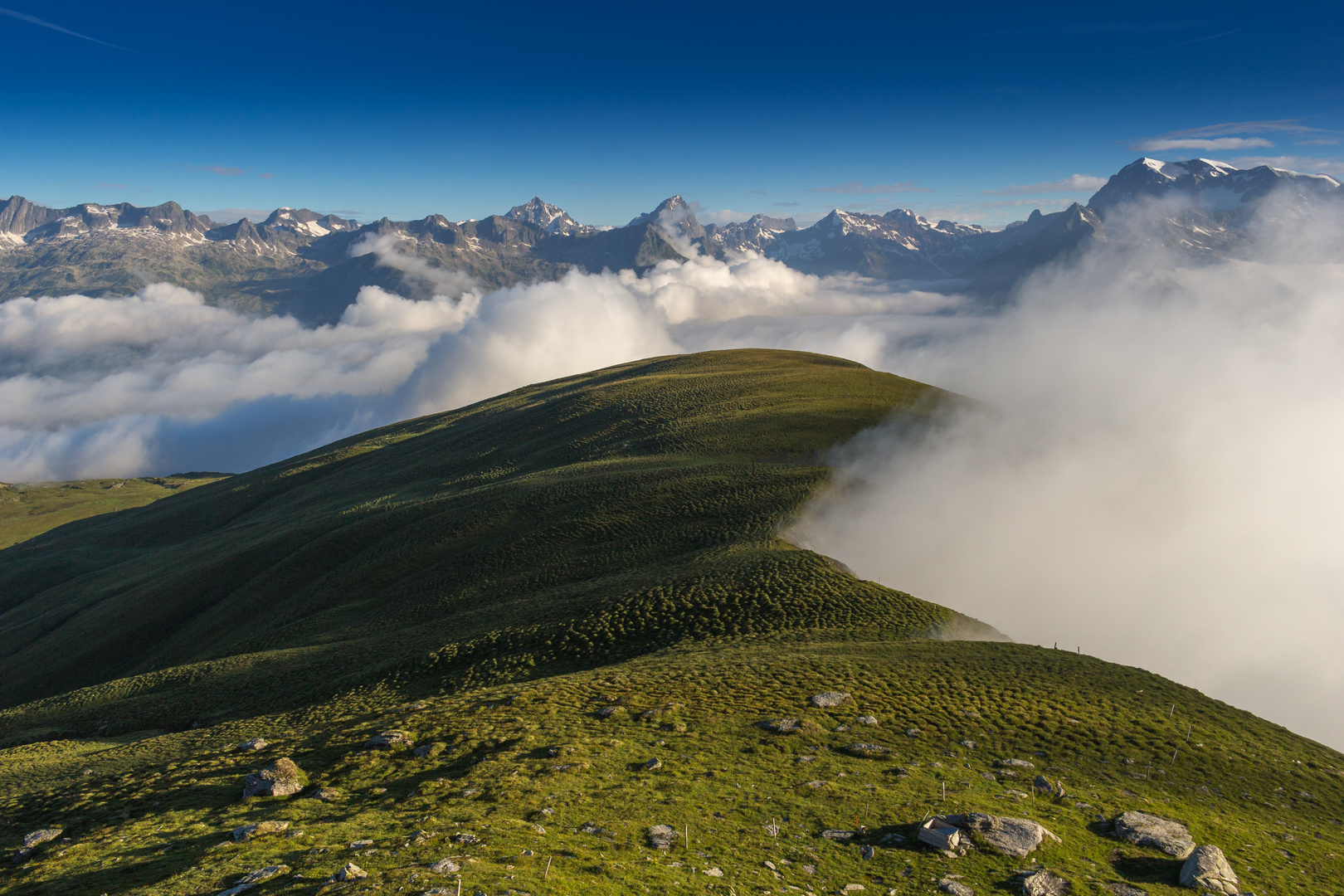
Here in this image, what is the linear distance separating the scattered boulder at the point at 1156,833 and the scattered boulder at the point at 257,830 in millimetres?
25563

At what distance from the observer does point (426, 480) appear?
110 meters

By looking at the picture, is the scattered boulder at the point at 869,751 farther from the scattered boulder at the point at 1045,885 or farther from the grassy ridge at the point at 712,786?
the scattered boulder at the point at 1045,885

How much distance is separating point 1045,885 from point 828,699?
13965 millimetres

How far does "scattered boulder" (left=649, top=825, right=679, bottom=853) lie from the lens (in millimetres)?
17942

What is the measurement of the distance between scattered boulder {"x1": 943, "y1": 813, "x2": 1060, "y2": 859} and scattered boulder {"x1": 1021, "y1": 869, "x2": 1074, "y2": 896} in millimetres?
921

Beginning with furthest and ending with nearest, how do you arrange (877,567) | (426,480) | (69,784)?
(426,480) < (877,567) < (69,784)

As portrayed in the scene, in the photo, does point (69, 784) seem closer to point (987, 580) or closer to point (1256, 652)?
point (987, 580)

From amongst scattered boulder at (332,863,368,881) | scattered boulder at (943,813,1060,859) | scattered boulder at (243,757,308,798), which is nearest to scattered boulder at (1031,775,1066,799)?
scattered boulder at (943,813,1060,859)

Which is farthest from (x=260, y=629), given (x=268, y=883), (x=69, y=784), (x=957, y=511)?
(x=957, y=511)

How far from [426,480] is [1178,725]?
10501 cm

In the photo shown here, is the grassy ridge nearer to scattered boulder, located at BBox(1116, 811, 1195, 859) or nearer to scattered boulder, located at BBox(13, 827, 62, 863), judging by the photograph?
scattered boulder, located at BBox(1116, 811, 1195, 859)

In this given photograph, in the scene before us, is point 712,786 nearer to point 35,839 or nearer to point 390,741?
point 390,741

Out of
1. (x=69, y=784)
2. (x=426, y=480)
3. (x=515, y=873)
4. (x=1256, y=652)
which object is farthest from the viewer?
(x=1256, y=652)

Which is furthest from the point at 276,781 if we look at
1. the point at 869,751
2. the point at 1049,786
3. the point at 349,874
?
the point at 1049,786
